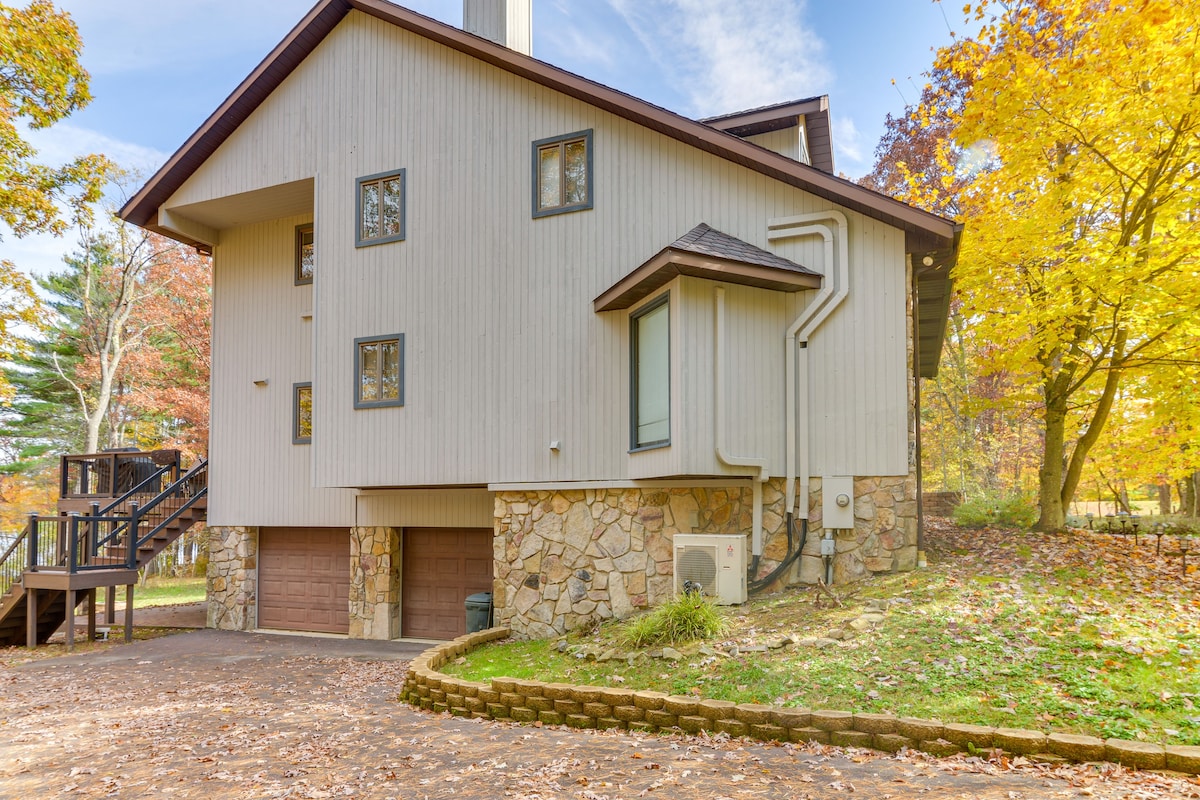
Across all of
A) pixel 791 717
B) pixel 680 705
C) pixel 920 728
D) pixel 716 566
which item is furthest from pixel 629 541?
pixel 920 728

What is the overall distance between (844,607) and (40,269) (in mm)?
32010

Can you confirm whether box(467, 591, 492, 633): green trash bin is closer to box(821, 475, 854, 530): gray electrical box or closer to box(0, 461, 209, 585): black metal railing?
box(821, 475, 854, 530): gray electrical box

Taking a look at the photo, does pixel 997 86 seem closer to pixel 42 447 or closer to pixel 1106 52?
pixel 1106 52

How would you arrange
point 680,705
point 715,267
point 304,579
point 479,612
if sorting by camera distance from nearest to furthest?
point 680,705 → point 715,267 → point 479,612 → point 304,579

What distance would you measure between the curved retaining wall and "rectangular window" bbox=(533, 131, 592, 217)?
237 inches

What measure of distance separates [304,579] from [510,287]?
6.84 metres

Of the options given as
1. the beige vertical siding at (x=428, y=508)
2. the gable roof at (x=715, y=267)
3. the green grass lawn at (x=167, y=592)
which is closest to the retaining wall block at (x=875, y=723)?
the gable roof at (x=715, y=267)

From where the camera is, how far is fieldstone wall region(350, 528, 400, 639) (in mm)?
12953

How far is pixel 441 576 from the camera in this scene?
511 inches

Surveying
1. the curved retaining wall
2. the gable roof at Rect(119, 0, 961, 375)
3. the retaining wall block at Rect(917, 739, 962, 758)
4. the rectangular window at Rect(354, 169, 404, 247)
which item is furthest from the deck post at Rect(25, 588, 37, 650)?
the retaining wall block at Rect(917, 739, 962, 758)

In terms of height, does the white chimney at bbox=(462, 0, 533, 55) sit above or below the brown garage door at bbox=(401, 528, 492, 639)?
above

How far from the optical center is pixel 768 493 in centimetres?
937

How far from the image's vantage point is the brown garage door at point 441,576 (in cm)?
1269

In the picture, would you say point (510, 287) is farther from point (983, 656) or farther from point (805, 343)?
point (983, 656)
